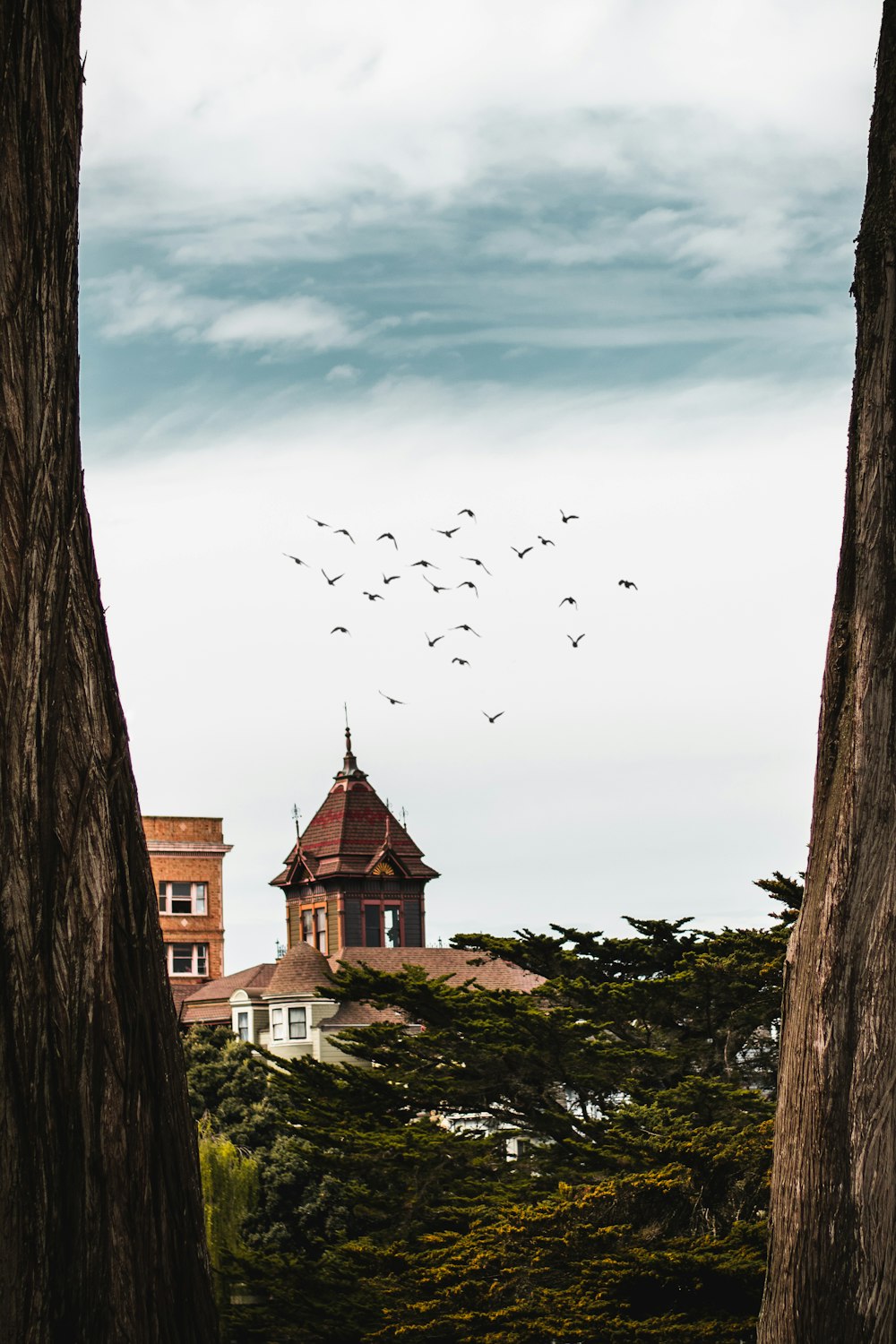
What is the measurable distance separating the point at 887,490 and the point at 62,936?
2547 mm

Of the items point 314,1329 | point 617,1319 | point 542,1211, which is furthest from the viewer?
point 314,1329

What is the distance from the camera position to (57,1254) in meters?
3.17

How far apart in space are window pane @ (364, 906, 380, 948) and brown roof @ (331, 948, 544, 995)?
4463 millimetres

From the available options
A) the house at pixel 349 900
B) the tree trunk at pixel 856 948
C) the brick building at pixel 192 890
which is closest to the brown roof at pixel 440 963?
the house at pixel 349 900

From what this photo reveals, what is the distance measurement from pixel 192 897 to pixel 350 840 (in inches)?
261

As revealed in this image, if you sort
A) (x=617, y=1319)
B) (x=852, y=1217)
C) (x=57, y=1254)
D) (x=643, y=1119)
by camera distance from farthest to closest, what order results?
1. (x=643, y=1119)
2. (x=617, y=1319)
3. (x=852, y=1217)
4. (x=57, y=1254)

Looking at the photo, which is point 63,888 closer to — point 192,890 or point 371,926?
point 371,926

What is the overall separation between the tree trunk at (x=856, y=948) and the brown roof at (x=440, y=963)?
47044 millimetres

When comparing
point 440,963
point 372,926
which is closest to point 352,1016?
point 440,963

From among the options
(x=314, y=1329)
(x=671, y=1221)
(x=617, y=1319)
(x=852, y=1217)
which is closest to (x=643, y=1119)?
(x=671, y=1221)

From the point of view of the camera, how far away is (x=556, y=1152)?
22641 mm

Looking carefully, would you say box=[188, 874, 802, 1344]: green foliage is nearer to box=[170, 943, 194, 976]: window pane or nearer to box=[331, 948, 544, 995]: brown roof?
box=[331, 948, 544, 995]: brown roof

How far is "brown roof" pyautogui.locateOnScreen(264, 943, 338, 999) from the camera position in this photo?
49.9 m

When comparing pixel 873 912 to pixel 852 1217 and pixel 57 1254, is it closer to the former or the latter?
pixel 852 1217
